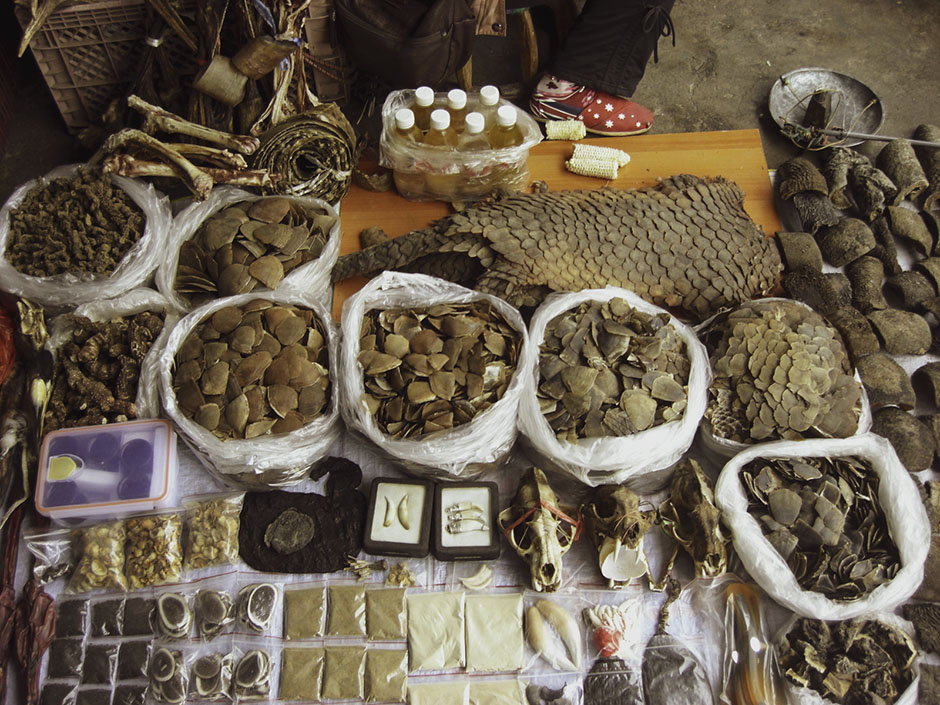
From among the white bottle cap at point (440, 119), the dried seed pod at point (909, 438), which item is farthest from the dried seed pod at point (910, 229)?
the white bottle cap at point (440, 119)

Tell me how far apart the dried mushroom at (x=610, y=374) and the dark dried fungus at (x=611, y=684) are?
23.5 inches

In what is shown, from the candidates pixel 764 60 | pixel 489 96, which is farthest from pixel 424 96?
pixel 764 60

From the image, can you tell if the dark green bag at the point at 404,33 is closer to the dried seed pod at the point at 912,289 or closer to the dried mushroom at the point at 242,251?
the dried mushroom at the point at 242,251

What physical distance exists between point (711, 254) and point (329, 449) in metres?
1.31

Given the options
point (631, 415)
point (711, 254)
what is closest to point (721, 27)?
point (711, 254)

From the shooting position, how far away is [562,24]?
10.2 feet

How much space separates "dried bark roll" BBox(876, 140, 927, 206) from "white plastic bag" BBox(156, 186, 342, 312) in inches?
81.4

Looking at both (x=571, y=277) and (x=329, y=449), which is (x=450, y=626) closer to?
(x=329, y=449)

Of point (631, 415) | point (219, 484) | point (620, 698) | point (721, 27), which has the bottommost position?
point (620, 698)

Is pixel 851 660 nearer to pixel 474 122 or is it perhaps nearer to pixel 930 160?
pixel 474 122

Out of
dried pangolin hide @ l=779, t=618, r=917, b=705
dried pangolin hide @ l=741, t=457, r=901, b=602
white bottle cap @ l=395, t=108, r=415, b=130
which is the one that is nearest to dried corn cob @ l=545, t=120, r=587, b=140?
white bottle cap @ l=395, t=108, r=415, b=130

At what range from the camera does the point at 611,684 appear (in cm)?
176

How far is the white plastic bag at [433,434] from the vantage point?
5.81 feet

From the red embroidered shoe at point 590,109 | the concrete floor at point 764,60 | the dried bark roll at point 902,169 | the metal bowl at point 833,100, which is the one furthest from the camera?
the concrete floor at point 764,60
